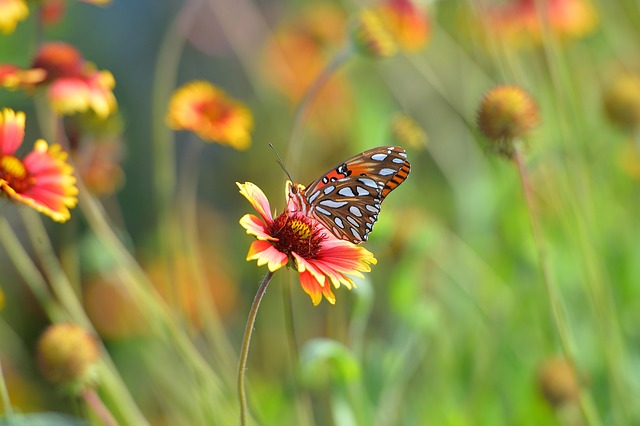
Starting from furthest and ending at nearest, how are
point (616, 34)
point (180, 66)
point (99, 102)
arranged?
point (180, 66) → point (616, 34) → point (99, 102)

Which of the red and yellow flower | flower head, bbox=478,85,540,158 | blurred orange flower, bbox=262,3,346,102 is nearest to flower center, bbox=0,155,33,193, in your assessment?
the red and yellow flower

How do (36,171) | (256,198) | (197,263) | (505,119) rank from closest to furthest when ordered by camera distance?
(256,198) → (36,171) → (505,119) → (197,263)

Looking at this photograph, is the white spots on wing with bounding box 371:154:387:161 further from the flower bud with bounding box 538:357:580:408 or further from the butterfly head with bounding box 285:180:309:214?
the flower bud with bounding box 538:357:580:408

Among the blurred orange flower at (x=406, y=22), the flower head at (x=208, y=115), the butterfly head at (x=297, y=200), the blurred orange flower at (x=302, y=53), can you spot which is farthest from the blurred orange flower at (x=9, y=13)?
the blurred orange flower at (x=302, y=53)

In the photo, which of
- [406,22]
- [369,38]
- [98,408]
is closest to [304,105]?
[369,38]

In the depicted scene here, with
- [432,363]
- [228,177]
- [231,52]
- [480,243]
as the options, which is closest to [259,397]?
[432,363]

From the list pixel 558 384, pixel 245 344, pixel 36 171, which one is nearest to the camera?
pixel 245 344

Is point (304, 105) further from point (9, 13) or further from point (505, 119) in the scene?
point (9, 13)

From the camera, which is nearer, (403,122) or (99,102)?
(99,102)

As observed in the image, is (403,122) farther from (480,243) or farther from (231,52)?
(231,52)
